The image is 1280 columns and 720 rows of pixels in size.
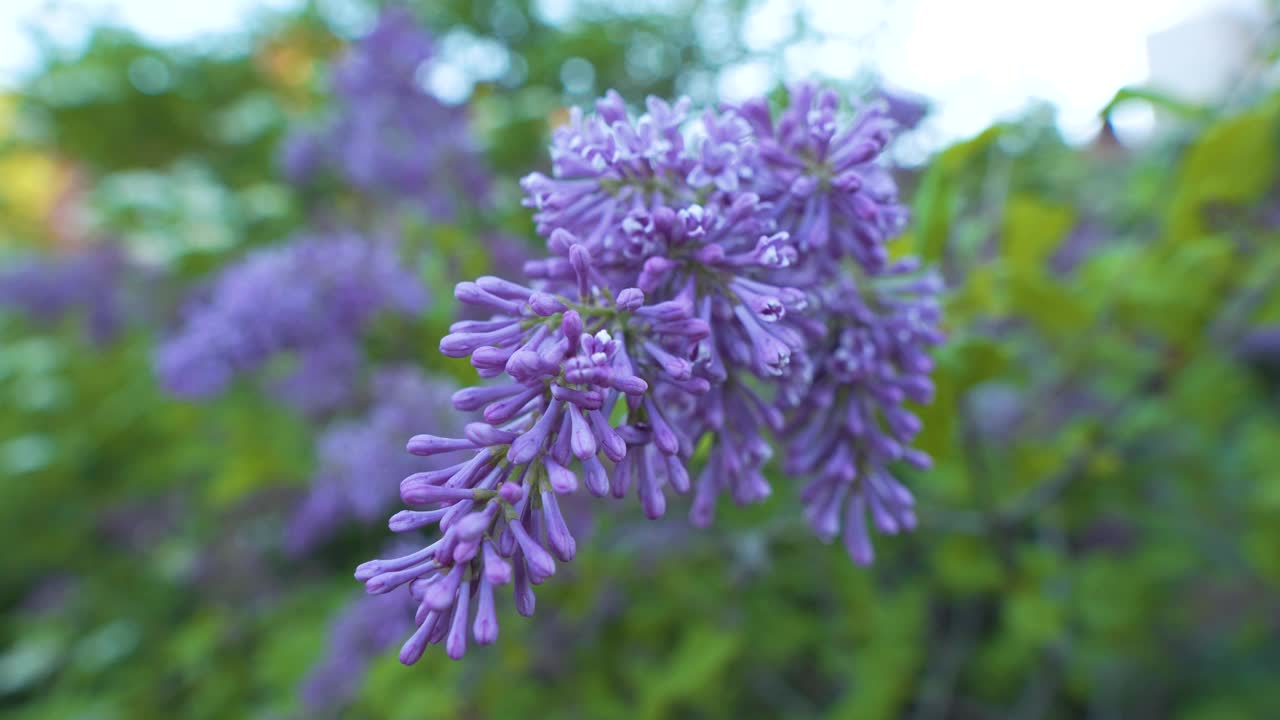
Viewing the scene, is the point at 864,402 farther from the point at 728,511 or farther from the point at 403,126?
the point at 403,126

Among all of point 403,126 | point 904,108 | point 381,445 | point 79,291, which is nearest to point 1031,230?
point 904,108

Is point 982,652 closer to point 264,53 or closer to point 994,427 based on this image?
point 994,427

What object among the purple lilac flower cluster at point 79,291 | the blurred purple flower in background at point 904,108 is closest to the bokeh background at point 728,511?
the blurred purple flower in background at point 904,108

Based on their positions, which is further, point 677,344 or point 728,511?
point 728,511

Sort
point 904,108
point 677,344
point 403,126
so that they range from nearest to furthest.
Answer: point 677,344 < point 904,108 < point 403,126

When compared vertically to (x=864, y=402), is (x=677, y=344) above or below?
above

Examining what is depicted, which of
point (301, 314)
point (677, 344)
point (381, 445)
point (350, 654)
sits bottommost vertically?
point (350, 654)
